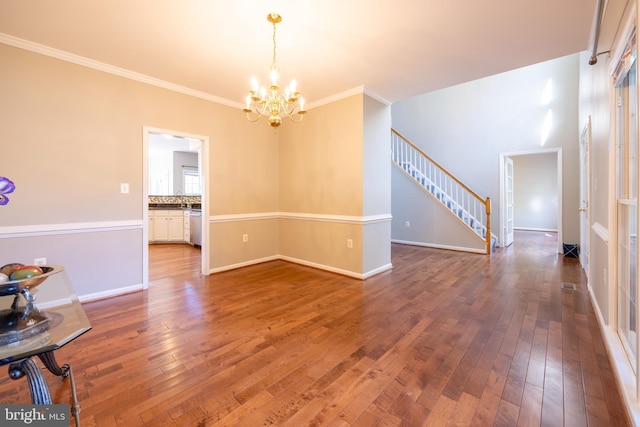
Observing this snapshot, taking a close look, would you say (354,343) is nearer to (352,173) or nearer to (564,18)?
(352,173)

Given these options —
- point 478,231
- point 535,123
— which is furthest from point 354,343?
point 535,123

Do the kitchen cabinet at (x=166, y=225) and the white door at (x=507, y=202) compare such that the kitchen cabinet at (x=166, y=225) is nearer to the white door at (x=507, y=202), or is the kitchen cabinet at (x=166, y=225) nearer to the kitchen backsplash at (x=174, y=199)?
the kitchen backsplash at (x=174, y=199)

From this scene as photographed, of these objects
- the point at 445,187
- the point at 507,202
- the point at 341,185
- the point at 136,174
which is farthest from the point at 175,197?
the point at 507,202

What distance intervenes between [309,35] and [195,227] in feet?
16.3

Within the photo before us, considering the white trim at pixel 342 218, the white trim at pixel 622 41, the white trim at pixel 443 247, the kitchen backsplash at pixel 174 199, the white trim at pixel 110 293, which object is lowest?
the white trim at pixel 110 293

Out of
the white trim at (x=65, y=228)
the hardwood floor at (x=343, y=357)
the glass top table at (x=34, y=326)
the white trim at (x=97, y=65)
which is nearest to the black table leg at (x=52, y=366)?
the hardwood floor at (x=343, y=357)

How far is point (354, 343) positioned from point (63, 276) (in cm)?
198

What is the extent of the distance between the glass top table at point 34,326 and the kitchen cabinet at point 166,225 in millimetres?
5627

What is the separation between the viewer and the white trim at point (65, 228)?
2600 mm

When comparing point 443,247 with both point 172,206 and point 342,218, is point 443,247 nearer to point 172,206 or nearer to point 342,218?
point 342,218

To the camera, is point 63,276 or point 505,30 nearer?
point 63,276

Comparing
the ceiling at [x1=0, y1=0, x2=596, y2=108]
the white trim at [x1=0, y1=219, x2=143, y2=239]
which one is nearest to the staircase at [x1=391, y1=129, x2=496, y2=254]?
the ceiling at [x1=0, y1=0, x2=596, y2=108]

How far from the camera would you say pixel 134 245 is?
335 cm

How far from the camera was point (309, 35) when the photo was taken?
2.53m
